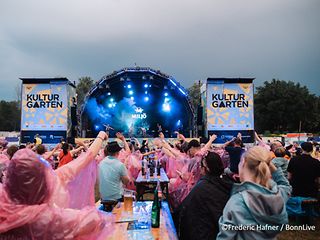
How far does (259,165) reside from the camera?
216 cm

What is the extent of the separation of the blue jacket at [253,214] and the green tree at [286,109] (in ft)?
151

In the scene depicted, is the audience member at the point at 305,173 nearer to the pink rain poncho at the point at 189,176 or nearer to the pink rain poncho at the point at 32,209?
the pink rain poncho at the point at 189,176

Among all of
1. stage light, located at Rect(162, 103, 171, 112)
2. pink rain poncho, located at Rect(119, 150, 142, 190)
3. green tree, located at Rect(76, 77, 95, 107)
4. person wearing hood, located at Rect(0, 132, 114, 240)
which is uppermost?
green tree, located at Rect(76, 77, 95, 107)

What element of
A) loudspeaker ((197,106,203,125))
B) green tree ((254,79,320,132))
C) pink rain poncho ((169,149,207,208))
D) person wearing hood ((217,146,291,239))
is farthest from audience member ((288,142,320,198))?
green tree ((254,79,320,132))

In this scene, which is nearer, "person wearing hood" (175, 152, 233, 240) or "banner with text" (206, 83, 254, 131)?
"person wearing hood" (175, 152, 233, 240)

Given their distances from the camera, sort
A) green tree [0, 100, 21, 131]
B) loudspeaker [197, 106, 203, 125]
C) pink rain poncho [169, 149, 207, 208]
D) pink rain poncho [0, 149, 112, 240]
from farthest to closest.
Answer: green tree [0, 100, 21, 131] → loudspeaker [197, 106, 203, 125] → pink rain poncho [169, 149, 207, 208] → pink rain poncho [0, 149, 112, 240]

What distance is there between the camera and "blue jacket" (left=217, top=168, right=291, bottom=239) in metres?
2.06

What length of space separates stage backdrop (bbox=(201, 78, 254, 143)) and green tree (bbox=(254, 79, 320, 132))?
98.4 feet

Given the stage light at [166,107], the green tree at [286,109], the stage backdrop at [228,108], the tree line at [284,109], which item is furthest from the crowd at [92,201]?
the green tree at [286,109]

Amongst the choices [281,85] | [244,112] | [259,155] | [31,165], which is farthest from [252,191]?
[281,85]

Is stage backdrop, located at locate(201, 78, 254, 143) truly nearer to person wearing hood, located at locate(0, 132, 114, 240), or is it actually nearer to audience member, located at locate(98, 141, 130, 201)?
audience member, located at locate(98, 141, 130, 201)

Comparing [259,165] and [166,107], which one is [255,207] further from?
[166,107]

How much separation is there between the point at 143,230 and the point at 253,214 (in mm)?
1280

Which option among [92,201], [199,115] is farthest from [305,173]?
[199,115]
